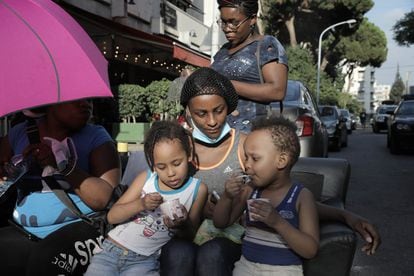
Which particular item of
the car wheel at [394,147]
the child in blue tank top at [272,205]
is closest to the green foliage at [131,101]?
the car wheel at [394,147]

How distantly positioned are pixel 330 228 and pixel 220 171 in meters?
0.65

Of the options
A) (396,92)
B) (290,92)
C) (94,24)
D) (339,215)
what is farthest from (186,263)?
(396,92)

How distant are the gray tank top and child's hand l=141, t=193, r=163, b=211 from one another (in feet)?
1.38

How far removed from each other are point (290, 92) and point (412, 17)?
25.3m

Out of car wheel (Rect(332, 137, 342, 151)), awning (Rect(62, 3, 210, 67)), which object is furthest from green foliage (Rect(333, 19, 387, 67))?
awning (Rect(62, 3, 210, 67))

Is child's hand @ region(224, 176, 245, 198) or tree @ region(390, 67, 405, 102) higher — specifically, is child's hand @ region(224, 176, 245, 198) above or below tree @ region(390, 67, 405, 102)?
below

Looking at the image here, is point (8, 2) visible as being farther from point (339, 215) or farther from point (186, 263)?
point (339, 215)

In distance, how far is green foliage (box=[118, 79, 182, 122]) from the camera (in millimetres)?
12461

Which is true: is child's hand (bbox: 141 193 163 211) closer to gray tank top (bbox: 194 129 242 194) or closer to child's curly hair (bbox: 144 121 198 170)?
child's curly hair (bbox: 144 121 198 170)

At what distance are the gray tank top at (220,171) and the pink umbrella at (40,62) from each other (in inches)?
27.4

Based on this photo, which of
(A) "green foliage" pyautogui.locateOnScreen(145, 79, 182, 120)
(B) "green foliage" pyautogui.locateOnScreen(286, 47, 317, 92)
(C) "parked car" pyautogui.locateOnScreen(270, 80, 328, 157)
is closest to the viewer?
(C) "parked car" pyautogui.locateOnScreen(270, 80, 328, 157)

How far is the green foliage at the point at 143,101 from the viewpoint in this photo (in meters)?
12.5

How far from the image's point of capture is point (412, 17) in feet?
95.1

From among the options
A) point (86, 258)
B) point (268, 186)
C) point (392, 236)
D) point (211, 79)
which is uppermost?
point (211, 79)
